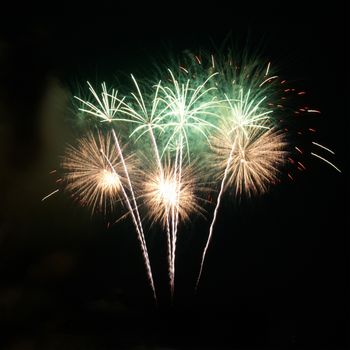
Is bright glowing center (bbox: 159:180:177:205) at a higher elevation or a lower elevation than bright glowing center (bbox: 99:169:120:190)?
lower

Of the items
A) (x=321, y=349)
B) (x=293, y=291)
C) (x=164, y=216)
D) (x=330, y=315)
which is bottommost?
(x=321, y=349)

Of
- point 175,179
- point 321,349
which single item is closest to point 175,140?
Answer: point 175,179

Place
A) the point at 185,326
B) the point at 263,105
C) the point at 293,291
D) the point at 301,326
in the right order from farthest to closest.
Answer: the point at 293,291 → the point at 185,326 → the point at 301,326 → the point at 263,105

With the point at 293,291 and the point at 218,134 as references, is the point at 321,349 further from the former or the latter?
the point at 218,134

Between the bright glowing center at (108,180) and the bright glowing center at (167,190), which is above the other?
the bright glowing center at (108,180)

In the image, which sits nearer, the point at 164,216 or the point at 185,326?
the point at 164,216

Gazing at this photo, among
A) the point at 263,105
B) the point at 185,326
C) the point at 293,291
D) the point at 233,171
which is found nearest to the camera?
the point at 263,105

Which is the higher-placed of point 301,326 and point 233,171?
point 233,171

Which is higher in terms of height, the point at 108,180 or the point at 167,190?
the point at 108,180
